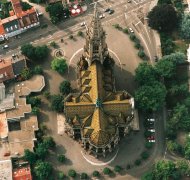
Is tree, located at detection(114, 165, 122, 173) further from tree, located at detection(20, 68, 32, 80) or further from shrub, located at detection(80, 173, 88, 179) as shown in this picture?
tree, located at detection(20, 68, 32, 80)

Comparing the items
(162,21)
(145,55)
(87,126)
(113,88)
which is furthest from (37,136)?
(162,21)

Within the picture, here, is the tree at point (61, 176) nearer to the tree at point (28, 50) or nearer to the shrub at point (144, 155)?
the shrub at point (144, 155)

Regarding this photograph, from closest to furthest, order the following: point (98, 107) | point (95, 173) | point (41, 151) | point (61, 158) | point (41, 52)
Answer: point (98, 107) → point (95, 173) → point (41, 151) → point (61, 158) → point (41, 52)

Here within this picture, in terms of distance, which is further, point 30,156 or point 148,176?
point 30,156

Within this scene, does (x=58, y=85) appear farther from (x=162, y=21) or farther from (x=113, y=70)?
(x=162, y=21)

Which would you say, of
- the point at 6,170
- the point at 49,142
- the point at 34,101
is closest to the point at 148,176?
the point at 49,142

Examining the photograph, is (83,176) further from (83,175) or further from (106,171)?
(106,171)

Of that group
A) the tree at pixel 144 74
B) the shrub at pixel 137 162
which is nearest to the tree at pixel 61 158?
the shrub at pixel 137 162

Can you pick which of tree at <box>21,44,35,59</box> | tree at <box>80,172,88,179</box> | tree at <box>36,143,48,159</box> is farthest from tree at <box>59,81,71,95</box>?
tree at <box>80,172,88,179</box>
